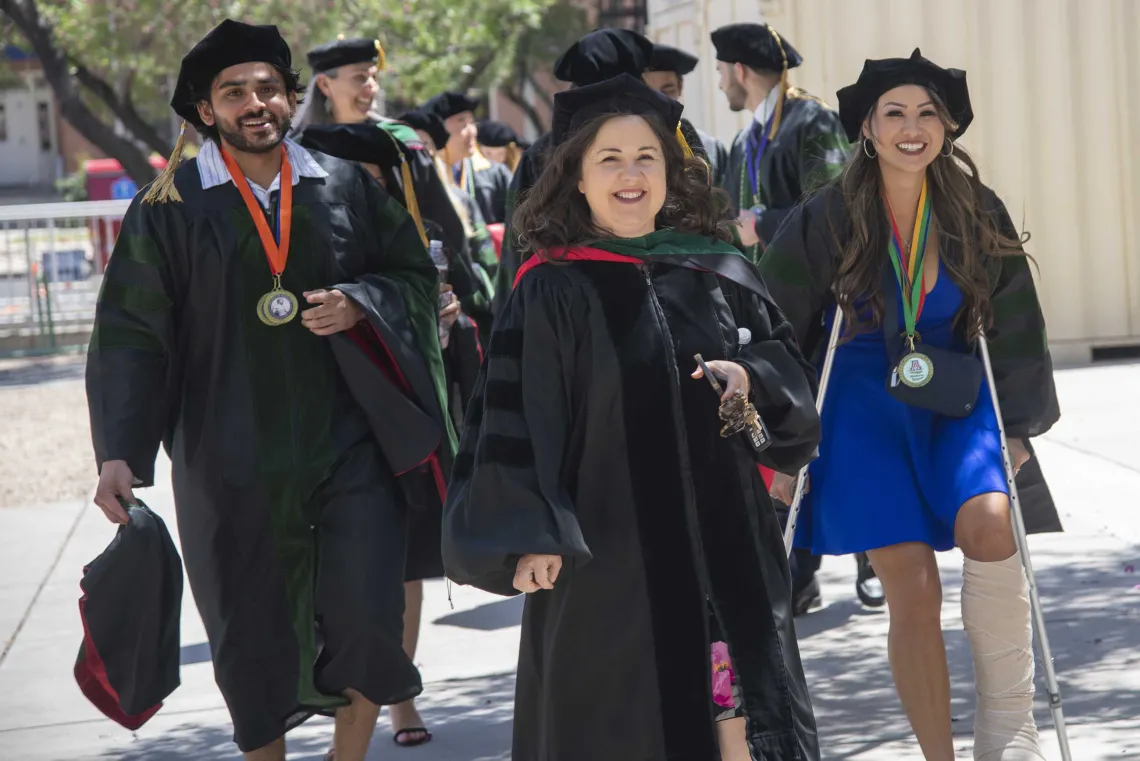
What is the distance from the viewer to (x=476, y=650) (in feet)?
22.9

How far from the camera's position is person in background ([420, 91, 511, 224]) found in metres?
9.62

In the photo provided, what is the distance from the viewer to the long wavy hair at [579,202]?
4.02 m

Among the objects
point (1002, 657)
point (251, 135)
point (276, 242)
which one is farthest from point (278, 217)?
point (1002, 657)

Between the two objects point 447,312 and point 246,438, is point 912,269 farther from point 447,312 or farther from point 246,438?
point 447,312

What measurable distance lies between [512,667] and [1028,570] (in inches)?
100

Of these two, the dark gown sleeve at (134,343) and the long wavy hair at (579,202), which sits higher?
the long wavy hair at (579,202)

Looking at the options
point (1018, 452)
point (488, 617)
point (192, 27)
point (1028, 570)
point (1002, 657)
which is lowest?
point (488, 617)

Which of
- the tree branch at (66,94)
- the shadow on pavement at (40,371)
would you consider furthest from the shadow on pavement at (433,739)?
the tree branch at (66,94)

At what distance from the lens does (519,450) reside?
3.81 metres

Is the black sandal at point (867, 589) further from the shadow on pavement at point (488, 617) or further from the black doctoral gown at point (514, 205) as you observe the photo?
the black doctoral gown at point (514, 205)

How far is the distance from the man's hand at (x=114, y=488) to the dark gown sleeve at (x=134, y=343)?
25 mm

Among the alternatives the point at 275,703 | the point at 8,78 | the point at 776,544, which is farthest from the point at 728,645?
the point at 8,78

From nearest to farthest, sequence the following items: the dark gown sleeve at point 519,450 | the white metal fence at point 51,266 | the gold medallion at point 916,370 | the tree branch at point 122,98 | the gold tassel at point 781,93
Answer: the dark gown sleeve at point 519,450, the gold medallion at point 916,370, the gold tassel at point 781,93, the white metal fence at point 51,266, the tree branch at point 122,98

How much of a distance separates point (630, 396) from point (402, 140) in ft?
8.87
